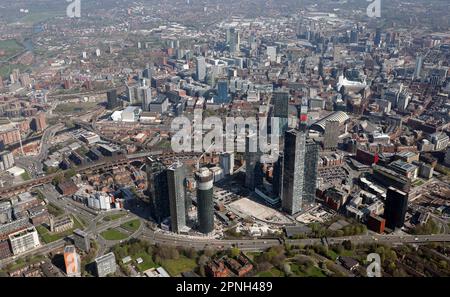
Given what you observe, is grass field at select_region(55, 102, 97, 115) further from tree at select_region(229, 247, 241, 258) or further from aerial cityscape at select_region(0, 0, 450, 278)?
tree at select_region(229, 247, 241, 258)

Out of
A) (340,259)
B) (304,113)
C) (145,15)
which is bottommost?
(340,259)

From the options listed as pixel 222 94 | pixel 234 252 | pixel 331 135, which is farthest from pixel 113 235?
pixel 222 94

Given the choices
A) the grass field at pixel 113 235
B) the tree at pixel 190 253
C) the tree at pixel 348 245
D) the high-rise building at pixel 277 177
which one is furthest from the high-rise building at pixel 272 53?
the tree at pixel 190 253

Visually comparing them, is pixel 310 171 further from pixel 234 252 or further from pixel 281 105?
pixel 281 105

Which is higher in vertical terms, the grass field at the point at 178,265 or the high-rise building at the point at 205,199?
the high-rise building at the point at 205,199

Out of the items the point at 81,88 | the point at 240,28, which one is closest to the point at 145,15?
the point at 240,28

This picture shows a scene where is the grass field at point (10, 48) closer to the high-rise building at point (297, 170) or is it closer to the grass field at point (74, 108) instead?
the grass field at point (74, 108)

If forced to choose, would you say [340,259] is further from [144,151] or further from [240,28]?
[240,28]
